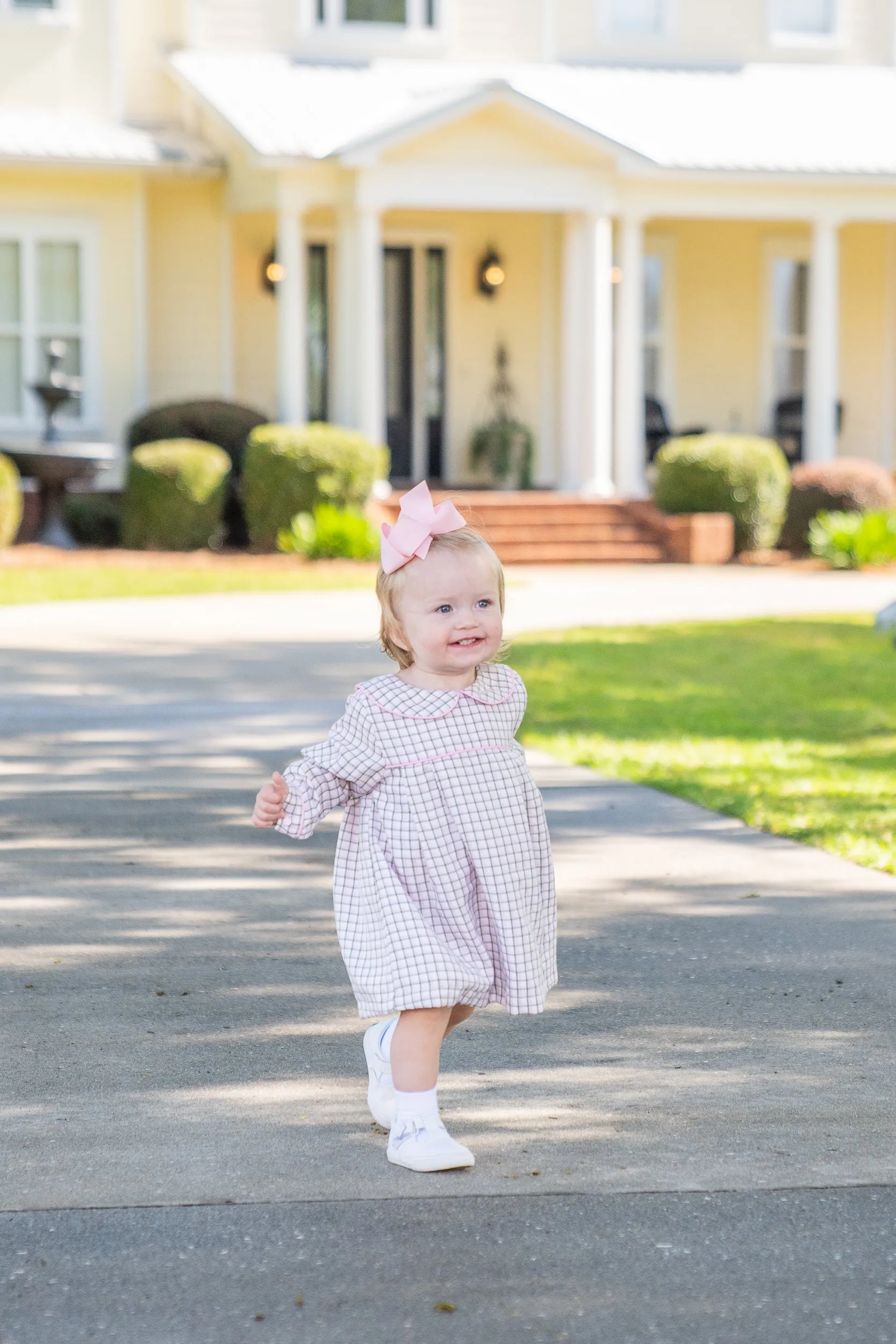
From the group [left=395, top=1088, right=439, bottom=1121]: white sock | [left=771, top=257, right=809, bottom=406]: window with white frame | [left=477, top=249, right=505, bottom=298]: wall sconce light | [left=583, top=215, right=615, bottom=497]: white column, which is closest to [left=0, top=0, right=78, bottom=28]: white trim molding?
[left=477, top=249, right=505, bottom=298]: wall sconce light

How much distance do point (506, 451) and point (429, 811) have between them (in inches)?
655

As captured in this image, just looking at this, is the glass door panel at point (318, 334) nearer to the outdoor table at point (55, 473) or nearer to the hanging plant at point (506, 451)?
the hanging plant at point (506, 451)

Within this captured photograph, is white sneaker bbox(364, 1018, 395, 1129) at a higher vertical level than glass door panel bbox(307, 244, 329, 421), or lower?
lower

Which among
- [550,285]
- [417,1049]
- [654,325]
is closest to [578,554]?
[550,285]

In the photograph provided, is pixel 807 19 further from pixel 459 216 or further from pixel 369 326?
pixel 369 326

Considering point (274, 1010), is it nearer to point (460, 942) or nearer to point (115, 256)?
point (460, 942)

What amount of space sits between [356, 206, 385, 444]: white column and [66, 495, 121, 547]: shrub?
7.91 feet

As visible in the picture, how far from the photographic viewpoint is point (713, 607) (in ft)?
47.8

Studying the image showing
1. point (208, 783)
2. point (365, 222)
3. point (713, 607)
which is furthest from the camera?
point (365, 222)

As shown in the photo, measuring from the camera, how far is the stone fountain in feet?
58.5

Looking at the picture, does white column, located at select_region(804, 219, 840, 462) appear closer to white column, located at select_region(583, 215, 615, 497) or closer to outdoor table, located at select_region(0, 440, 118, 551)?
white column, located at select_region(583, 215, 615, 497)

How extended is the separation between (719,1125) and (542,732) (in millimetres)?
5112

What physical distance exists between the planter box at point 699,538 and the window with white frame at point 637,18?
237 inches

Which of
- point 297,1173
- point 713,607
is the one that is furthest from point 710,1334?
point 713,607
